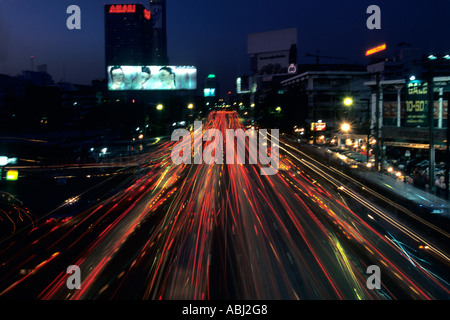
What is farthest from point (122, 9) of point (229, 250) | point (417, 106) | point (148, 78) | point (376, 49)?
point (229, 250)

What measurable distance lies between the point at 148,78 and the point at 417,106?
2986 cm

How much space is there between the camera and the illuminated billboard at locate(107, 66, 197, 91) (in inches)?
1683

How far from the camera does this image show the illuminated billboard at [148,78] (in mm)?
42750

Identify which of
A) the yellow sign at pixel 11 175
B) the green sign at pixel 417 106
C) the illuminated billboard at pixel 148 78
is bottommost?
the yellow sign at pixel 11 175

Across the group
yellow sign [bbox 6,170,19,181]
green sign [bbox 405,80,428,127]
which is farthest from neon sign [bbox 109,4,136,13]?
green sign [bbox 405,80,428,127]

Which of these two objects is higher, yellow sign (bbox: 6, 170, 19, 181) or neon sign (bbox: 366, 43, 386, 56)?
neon sign (bbox: 366, 43, 386, 56)

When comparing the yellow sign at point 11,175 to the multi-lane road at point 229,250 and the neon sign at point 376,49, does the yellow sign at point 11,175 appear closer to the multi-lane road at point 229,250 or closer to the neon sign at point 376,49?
the multi-lane road at point 229,250

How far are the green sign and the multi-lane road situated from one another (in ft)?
15.6

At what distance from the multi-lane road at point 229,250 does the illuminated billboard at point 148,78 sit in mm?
25876

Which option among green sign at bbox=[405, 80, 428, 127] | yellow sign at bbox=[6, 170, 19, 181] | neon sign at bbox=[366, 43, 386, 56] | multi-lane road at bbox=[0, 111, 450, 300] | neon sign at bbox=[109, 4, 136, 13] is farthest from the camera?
neon sign at bbox=[366, 43, 386, 56]

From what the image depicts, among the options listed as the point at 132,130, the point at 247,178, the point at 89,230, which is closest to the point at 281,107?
the point at 132,130

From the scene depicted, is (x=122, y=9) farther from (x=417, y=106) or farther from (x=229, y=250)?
(x=229, y=250)

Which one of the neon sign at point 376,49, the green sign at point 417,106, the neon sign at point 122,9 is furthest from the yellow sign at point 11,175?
the neon sign at point 376,49

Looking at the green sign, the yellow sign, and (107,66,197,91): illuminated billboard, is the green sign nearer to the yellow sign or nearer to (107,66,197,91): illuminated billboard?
the yellow sign
